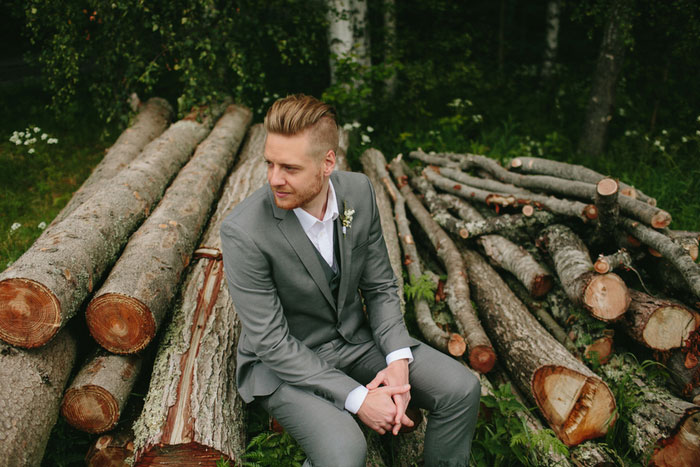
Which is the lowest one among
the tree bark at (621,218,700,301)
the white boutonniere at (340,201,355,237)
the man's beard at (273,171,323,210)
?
the tree bark at (621,218,700,301)

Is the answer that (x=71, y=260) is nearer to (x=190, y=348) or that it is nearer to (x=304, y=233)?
(x=190, y=348)

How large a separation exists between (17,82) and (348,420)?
10.0 metres

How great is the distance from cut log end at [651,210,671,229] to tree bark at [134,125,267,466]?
10.1 ft

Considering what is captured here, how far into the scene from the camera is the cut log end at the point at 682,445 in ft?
8.29

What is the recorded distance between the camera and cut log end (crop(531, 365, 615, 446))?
108 inches

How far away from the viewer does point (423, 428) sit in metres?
2.86

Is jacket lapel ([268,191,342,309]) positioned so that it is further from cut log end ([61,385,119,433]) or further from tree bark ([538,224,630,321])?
tree bark ([538,224,630,321])

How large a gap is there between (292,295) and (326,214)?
468 millimetres

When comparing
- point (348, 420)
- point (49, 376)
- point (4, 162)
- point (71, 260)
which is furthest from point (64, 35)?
point (348, 420)

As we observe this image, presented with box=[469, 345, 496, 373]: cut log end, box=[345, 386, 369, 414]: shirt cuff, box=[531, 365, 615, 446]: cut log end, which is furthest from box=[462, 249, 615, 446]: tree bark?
box=[345, 386, 369, 414]: shirt cuff

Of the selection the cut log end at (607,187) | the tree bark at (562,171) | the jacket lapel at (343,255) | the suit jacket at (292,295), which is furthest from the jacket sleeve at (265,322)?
the tree bark at (562,171)

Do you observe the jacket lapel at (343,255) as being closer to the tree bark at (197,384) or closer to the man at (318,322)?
the man at (318,322)

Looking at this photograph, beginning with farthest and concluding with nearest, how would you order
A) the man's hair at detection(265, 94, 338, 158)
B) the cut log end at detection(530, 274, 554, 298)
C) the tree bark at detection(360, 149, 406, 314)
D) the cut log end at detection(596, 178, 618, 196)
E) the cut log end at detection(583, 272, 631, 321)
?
the tree bark at detection(360, 149, 406, 314)
the cut log end at detection(530, 274, 554, 298)
the cut log end at detection(596, 178, 618, 196)
the cut log end at detection(583, 272, 631, 321)
the man's hair at detection(265, 94, 338, 158)

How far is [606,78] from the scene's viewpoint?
6207 mm
